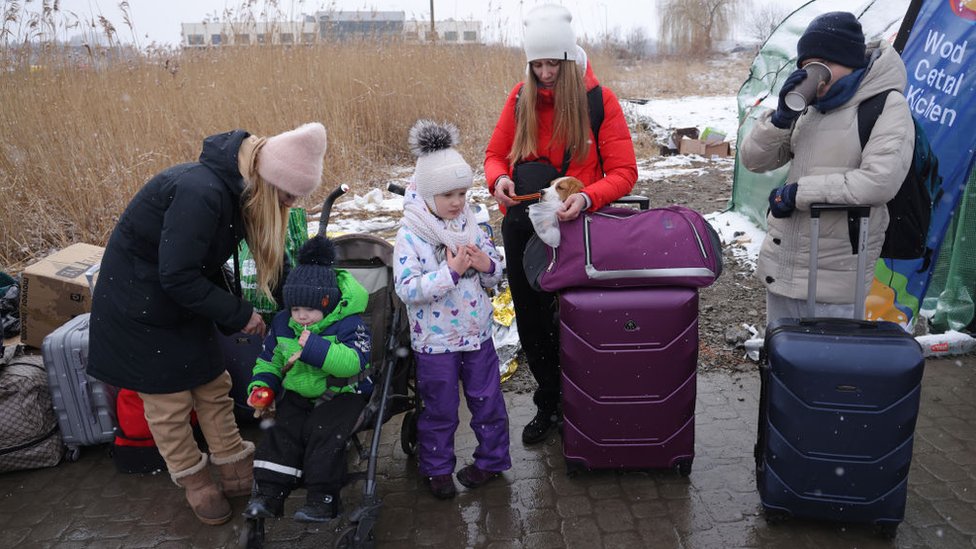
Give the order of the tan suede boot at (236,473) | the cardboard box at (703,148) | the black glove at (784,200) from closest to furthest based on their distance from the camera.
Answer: the black glove at (784,200), the tan suede boot at (236,473), the cardboard box at (703,148)

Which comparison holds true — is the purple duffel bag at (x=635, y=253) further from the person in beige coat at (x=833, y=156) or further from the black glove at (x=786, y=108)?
the black glove at (x=786, y=108)

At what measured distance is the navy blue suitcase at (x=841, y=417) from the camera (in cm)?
236

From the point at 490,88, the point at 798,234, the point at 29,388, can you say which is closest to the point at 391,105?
the point at 490,88

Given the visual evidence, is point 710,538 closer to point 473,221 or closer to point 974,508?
point 974,508

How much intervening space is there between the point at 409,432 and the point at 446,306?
82cm

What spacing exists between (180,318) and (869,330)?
2800 mm

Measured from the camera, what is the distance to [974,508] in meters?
2.74

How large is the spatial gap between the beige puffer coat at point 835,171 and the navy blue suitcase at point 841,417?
0.42 feet

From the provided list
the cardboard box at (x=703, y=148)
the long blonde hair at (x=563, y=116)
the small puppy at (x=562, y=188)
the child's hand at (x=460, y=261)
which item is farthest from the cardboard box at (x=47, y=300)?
the cardboard box at (x=703, y=148)

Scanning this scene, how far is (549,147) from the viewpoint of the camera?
10.1ft

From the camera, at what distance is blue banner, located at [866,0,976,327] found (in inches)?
145

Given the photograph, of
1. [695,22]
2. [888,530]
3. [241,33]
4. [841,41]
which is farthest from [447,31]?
[695,22]

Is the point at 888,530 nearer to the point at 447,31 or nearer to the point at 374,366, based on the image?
the point at 374,366

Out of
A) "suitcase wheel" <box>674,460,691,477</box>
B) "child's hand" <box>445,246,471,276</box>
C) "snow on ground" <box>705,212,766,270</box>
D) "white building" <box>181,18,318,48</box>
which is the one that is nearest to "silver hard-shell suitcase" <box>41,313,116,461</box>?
"child's hand" <box>445,246,471,276</box>
